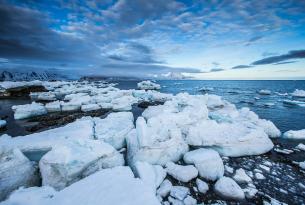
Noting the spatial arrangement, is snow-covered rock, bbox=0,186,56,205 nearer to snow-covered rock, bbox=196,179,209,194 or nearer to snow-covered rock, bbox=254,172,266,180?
snow-covered rock, bbox=196,179,209,194

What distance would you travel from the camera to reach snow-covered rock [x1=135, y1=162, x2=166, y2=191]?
352cm

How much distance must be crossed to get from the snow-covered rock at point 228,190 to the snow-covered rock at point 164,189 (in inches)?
40.8

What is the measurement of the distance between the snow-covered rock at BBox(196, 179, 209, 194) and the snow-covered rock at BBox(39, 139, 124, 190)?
1.85 meters

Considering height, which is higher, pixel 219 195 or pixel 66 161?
pixel 66 161

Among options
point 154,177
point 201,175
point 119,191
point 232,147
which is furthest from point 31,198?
point 232,147

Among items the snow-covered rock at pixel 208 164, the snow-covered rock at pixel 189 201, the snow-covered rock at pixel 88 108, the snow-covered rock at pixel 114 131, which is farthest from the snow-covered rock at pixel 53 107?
the snow-covered rock at pixel 189 201

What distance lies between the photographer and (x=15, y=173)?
3.32 metres

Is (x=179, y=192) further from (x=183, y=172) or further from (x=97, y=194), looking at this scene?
(x=97, y=194)

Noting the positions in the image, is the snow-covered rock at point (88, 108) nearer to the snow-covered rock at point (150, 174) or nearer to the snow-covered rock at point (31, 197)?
the snow-covered rock at point (150, 174)

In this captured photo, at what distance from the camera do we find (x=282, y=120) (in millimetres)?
11281

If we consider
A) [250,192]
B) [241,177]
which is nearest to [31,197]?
[250,192]

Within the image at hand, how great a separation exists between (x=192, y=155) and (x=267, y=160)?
255 cm

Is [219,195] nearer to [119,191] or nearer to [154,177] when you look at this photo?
[154,177]

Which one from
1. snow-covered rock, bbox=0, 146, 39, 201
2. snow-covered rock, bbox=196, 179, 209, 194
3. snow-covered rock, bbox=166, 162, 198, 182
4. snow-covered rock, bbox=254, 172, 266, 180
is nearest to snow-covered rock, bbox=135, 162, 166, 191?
snow-covered rock, bbox=166, 162, 198, 182
